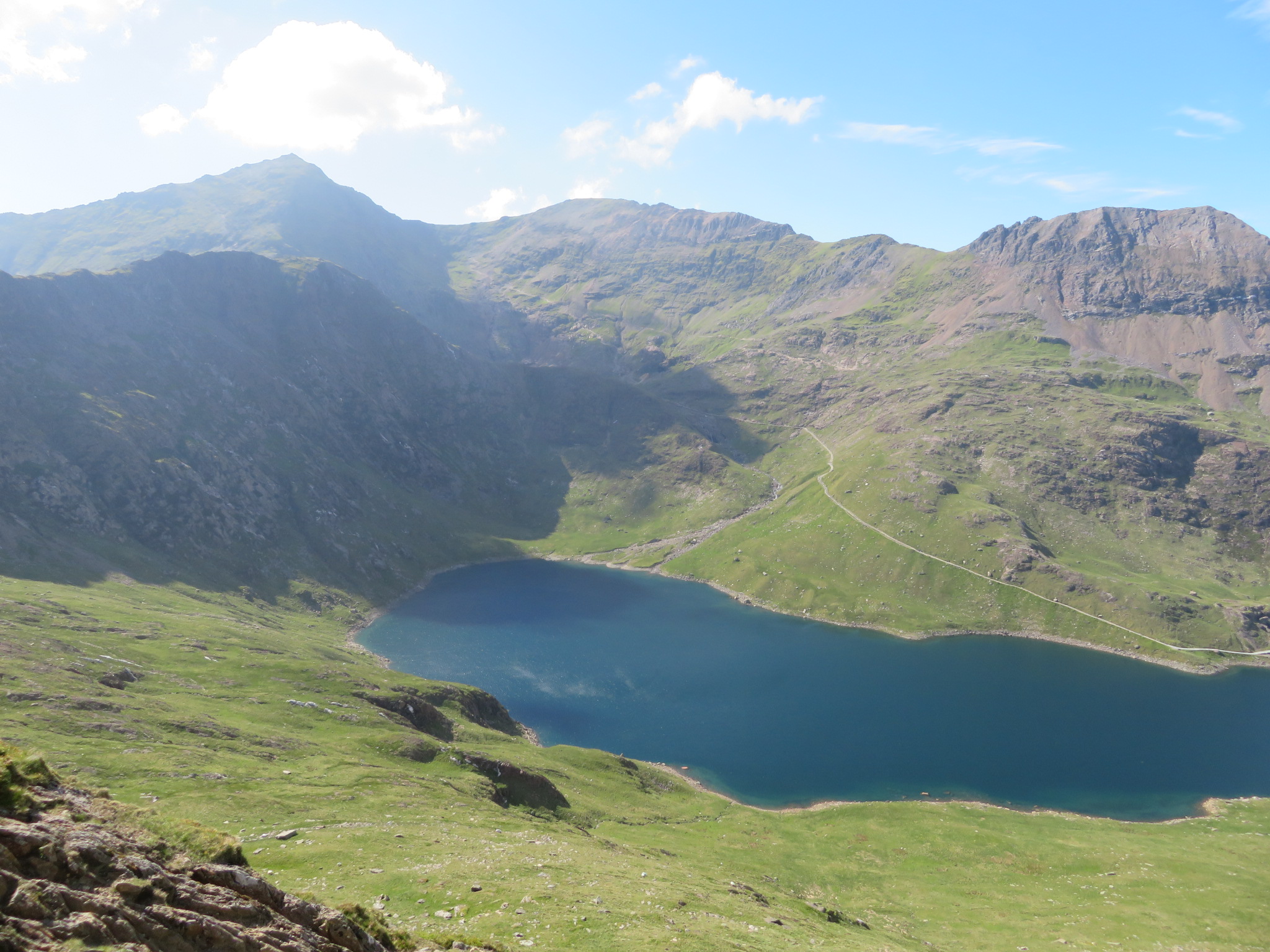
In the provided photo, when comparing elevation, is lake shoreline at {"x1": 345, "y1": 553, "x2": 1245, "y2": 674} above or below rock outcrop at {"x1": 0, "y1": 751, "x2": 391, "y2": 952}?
below

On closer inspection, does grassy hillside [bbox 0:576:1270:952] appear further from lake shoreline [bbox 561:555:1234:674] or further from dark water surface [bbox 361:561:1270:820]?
lake shoreline [bbox 561:555:1234:674]

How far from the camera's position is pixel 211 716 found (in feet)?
242

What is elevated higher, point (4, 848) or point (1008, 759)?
point (4, 848)

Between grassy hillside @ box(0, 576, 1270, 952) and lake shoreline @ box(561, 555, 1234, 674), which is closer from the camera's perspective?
grassy hillside @ box(0, 576, 1270, 952)

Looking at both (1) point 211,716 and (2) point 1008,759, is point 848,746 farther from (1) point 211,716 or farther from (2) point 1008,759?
(1) point 211,716

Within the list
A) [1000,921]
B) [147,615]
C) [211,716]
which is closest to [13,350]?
[147,615]

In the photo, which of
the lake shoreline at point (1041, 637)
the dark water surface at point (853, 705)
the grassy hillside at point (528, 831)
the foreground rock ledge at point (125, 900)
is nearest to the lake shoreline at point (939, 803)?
the dark water surface at point (853, 705)

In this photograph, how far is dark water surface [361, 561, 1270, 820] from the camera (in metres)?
108

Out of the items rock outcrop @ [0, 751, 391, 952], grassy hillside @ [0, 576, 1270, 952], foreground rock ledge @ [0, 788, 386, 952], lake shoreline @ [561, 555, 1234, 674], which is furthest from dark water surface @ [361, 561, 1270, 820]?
rock outcrop @ [0, 751, 391, 952]

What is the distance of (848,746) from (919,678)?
41.7 m

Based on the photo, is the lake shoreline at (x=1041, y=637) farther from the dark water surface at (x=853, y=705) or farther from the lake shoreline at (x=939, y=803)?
the lake shoreline at (x=939, y=803)

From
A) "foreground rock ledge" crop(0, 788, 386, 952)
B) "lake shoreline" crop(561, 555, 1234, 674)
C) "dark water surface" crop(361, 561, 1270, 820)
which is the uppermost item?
"foreground rock ledge" crop(0, 788, 386, 952)

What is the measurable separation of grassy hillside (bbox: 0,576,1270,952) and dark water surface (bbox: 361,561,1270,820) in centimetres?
901

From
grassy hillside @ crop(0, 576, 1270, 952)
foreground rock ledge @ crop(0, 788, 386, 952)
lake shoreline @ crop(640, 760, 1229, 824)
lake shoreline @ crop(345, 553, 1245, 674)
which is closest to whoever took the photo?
foreground rock ledge @ crop(0, 788, 386, 952)
